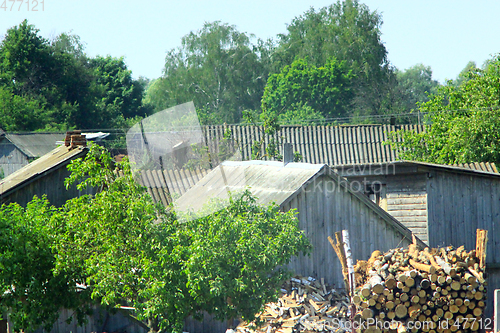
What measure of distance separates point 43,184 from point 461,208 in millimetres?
11513

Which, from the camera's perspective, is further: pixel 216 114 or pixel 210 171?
pixel 216 114

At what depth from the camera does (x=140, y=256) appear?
8125 millimetres

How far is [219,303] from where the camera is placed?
25.8 feet

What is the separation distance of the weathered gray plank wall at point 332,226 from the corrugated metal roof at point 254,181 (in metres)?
0.30

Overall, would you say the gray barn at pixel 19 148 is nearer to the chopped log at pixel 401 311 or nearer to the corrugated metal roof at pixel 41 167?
the corrugated metal roof at pixel 41 167

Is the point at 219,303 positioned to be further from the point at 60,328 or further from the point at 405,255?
the point at 60,328

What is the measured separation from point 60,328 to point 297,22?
53.0 m

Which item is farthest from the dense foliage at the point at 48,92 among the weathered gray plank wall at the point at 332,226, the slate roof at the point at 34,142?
the weathered gray plank wall at the point at 332,226

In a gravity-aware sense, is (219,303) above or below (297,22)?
below

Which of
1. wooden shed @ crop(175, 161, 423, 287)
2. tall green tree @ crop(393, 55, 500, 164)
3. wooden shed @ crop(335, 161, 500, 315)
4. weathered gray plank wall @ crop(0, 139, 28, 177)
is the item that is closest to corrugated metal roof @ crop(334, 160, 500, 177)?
wooden shed @ crop(335, 161, 500, 315)

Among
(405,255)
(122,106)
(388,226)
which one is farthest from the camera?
(122,106)

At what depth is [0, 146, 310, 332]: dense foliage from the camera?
24.8 feet

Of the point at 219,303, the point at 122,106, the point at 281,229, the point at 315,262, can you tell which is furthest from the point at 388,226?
the point at 122,106

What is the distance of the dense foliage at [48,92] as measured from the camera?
42.2 m
